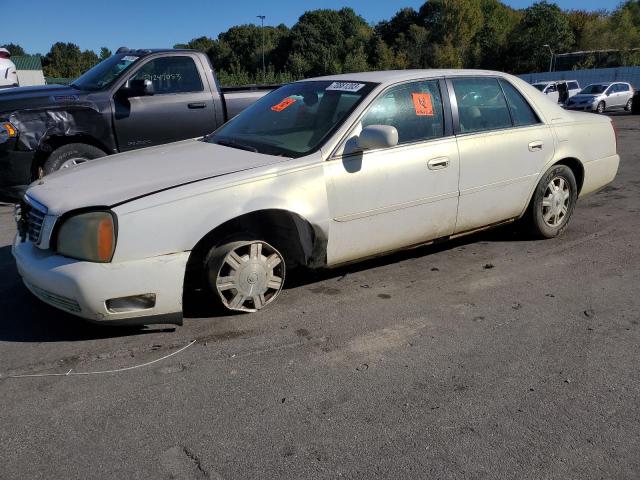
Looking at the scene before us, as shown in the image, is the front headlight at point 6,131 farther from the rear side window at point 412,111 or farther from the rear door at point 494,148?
the rear door at point 494,148

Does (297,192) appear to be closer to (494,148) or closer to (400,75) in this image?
(400,75)

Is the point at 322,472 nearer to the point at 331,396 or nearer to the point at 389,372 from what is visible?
the point at 331,396

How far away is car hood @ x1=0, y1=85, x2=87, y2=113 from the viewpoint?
625 cm

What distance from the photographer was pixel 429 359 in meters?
3.21

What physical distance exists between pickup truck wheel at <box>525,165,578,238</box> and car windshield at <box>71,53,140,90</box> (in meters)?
4.93

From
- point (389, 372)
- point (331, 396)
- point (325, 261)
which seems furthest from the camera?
point (325, 261)

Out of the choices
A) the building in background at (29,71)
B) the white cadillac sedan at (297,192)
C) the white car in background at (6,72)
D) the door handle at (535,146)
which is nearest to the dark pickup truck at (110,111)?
the white cadillac sedan at (297,192)

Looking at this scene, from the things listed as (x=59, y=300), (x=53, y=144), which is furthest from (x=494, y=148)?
(x=53, y=144)

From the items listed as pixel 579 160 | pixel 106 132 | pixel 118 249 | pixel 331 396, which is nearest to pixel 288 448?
pixel 331 396

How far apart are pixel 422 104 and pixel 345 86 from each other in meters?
0.61

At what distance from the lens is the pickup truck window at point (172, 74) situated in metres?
7.02

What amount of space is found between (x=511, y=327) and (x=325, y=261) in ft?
4.22

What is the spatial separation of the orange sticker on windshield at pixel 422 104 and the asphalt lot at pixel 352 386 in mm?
1276

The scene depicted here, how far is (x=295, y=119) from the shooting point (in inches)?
174
